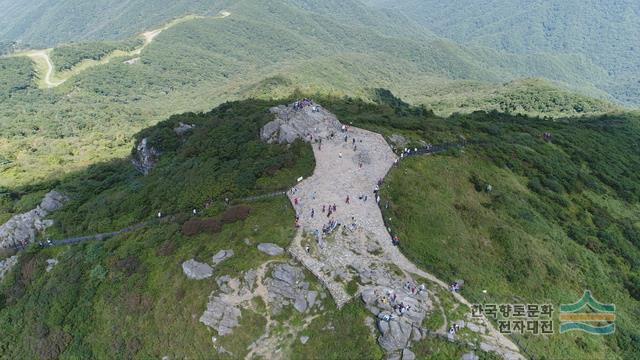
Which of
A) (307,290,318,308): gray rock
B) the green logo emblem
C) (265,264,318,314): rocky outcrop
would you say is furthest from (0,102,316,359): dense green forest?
the green logo emblem

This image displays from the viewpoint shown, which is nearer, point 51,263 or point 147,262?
point 147,262

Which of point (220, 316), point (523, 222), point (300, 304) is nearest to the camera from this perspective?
point (300, 304)

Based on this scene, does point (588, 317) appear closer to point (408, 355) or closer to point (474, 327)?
point (474, 327)

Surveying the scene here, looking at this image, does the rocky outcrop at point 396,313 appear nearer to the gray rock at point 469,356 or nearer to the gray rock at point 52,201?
the gray rock at point 469,356

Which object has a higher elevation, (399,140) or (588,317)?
(399,140)

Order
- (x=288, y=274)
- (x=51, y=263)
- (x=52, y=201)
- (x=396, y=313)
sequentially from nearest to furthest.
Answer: (x=396, y=313) < (x=288, y=274) < (x=51, y=263) < (x=52, y=201)

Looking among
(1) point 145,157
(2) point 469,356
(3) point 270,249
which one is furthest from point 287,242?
(1) point 145,157

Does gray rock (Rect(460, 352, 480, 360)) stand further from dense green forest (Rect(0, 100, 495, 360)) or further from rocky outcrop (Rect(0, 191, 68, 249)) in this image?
rocky outcrop (Rect(0, 191, 68, 249))
